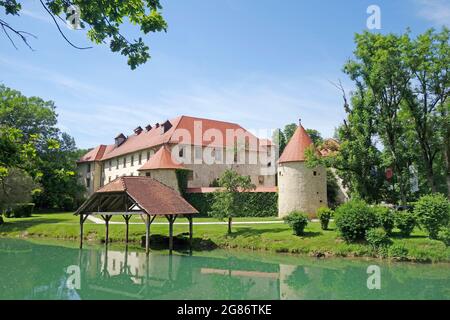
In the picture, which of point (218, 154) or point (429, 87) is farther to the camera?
point (218, 154)

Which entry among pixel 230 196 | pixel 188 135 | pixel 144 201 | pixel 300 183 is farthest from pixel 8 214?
pixel 300 183

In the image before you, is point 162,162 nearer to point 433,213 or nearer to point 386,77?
→ point 386,77

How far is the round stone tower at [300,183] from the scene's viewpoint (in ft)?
98.7

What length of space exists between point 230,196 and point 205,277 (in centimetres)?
965

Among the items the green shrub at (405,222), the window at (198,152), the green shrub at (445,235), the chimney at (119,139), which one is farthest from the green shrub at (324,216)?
the chimney at (119,139)

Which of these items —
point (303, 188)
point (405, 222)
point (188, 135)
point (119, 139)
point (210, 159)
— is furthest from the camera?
point (119, 139)

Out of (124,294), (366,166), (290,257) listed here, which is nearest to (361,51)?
(366,166)

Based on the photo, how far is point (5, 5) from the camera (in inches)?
201

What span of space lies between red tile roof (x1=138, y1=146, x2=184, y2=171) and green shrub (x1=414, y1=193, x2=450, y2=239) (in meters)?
22.1

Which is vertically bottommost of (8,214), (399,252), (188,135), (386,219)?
(399,252)

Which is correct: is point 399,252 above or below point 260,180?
below

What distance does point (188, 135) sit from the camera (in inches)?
1617
